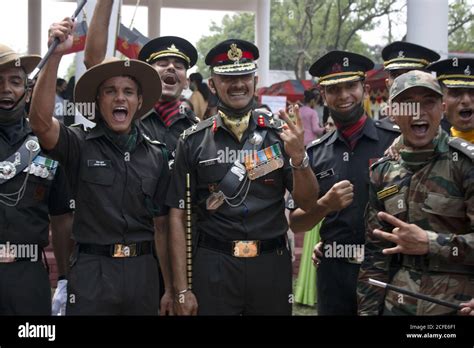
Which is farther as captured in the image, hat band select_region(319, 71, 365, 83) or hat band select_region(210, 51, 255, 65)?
hat band select_region(319, 71, 365, 83)

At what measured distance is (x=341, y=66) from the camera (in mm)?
5676

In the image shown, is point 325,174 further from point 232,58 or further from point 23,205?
point 23,205

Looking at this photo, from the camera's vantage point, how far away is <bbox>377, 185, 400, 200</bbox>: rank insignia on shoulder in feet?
14.4

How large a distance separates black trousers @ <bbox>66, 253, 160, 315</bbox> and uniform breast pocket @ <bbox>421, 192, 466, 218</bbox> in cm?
174

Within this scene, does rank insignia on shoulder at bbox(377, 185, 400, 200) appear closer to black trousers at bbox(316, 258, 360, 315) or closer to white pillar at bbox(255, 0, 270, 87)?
black trousers at bbox(316, 258, 360, 315)

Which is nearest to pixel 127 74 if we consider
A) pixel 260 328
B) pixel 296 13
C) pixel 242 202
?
pixel 242 202

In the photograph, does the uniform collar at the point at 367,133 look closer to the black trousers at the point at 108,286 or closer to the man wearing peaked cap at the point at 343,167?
the man wearing peaked cap at the point at 343,167

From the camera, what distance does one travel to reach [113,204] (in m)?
4.75

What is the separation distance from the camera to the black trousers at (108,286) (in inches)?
181

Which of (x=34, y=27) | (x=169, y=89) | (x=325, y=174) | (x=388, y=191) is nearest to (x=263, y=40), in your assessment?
(x=34, y=27)

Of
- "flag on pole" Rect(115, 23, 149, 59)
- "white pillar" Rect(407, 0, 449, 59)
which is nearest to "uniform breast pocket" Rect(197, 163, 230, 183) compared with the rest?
"flag on pole" Rect(115, 23, 149, 59)

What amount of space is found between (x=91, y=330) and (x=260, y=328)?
39.5 inches

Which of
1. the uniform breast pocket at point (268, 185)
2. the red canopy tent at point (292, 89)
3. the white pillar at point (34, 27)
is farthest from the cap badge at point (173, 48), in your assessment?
the red canopy tent at point (292, 89)

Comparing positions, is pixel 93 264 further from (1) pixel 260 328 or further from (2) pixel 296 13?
(2) pixel 296 13
